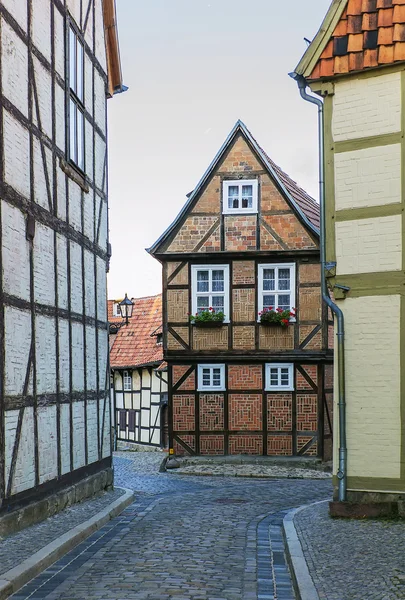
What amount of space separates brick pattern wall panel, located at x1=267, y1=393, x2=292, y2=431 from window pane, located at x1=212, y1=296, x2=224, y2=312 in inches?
107

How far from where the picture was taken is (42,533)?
9.98m

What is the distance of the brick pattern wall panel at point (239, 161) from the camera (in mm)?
23031

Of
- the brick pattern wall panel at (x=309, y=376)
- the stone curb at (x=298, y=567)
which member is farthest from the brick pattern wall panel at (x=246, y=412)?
the stone curb at (x=298, y=567)

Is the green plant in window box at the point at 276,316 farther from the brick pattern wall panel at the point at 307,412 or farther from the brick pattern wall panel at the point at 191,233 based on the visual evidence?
the brick pattern wall panel at the point at 191,233

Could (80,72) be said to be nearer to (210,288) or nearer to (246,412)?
(210,288)

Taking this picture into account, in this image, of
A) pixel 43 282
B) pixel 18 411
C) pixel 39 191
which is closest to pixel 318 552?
pixel 18 411

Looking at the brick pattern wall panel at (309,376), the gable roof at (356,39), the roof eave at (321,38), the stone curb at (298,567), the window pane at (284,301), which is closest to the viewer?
the stone curb at (298,567)

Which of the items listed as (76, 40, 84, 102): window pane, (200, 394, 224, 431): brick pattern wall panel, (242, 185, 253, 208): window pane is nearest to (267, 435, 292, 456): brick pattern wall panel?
(200, 394, 224, 431): brick pattern wall panel

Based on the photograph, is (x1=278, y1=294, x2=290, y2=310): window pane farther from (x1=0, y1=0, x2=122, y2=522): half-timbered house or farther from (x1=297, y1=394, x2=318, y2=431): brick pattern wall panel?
(x1=0, y1=0, x2=122, y2=522): half-timbered house

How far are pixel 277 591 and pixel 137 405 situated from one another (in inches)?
1052

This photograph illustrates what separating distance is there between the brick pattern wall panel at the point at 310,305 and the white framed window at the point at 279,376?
1.38m

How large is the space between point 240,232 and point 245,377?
3.94 meters

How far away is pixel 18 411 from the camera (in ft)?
34.0

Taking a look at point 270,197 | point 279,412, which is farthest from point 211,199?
point 279,412
